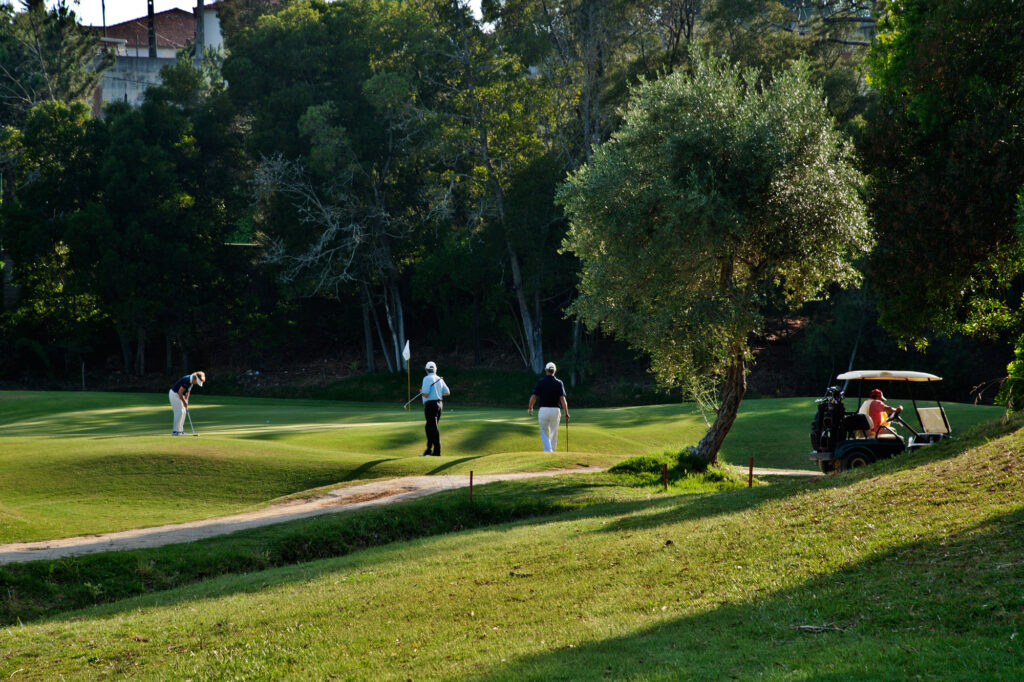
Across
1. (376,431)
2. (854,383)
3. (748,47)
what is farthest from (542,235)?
(376,431)

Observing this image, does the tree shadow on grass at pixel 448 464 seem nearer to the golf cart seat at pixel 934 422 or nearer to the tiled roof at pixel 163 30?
the golf cart seat at pixel 934 422

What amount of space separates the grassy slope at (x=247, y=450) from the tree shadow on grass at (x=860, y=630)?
399 inches

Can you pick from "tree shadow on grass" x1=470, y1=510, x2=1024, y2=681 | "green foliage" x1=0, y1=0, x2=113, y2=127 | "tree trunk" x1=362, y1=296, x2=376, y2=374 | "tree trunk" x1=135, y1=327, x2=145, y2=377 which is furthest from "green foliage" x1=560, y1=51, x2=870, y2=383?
"green foliage" x1=0, y1=0, x2=113, y2=127

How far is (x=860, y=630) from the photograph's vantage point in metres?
6.31

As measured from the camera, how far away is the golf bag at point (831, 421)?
1861cm

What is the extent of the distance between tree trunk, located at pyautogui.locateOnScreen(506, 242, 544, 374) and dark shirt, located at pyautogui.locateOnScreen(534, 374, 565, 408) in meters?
25.8

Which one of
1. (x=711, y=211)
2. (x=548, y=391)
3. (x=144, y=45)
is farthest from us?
(x=144, y=45)

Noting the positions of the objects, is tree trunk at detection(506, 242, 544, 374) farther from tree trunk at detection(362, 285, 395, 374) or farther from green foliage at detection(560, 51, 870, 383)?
green foliage at detection(560, 51, 870, 383)

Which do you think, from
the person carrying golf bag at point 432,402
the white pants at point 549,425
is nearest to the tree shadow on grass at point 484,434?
the person carrying golf bag at point 432,402

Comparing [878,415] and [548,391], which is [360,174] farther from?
[878,415]

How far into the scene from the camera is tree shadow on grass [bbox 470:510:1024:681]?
5.55 m

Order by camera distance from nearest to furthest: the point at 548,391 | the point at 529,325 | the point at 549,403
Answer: the point at 548,391, the point at 549,403, the point at 529,325

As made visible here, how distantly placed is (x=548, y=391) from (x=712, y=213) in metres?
6.08

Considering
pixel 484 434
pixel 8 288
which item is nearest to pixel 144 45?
pixel 8 288
